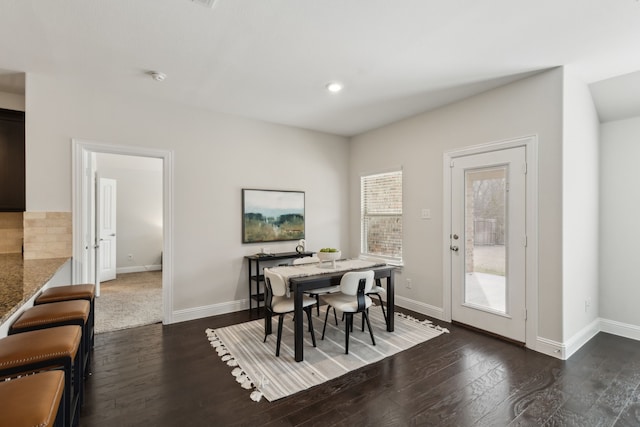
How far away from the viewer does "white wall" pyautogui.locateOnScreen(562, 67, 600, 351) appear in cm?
286

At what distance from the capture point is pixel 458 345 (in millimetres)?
3107

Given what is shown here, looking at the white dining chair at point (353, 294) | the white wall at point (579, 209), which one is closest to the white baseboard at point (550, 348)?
the white wall at point (579, 209)

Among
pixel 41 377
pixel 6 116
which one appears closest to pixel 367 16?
pixel 41 377

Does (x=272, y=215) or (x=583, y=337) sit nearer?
(x=583, y=337)

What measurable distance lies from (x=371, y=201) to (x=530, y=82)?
2620 millimetres

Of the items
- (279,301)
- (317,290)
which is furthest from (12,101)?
(317,290)

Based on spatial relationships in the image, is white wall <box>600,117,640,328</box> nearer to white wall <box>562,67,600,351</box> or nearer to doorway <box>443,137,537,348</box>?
white wall <box>562,67,600,351</box>

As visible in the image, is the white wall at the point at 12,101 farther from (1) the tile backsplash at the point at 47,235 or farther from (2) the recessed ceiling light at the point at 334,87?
(2) the recessed ceiling light at the point at 334,87

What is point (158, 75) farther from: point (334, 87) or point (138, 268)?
point (138, 268)

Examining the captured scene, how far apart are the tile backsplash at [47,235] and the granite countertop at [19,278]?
116 mm

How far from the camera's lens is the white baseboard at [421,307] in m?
3.89

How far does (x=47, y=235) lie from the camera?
3104 mm

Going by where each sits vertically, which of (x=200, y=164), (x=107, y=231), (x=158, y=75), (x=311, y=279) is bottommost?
(x=311, y=279)

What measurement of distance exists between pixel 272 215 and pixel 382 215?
1.73m
